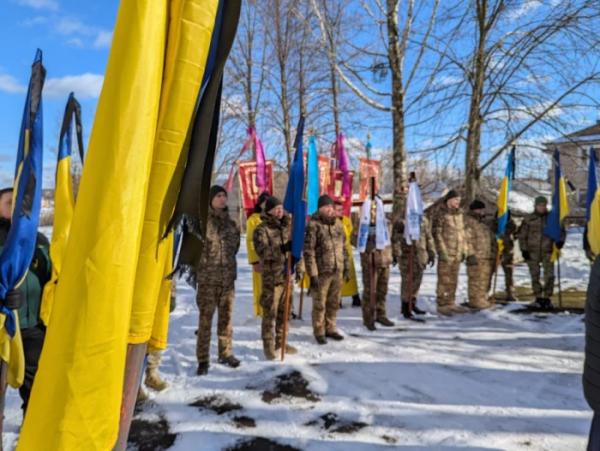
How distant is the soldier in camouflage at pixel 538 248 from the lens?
8328mm

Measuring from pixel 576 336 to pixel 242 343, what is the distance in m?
5.09

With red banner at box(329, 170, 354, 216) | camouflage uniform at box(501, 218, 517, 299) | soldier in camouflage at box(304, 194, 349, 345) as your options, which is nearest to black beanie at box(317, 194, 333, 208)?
soldier in camouflage at box(304, 194, 349, 345)

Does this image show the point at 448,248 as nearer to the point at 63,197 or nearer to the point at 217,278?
the point at 217,278

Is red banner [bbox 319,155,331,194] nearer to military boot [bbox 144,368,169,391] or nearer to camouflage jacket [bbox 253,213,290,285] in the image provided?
camouflage jacket [bbox 253,213,290,285]

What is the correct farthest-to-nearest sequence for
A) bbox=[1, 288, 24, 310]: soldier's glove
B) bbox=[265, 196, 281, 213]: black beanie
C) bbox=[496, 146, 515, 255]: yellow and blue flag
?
bbox=[496, 146, 515, 255]: yellow and blue flag
bbox=[265, 196, 281, 213]: black beanie
bbox=[1, 288, 24, 310]: soldier's glove

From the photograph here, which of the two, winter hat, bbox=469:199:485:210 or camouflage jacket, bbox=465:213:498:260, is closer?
camouflage jacket, bbox=465:213:498:260

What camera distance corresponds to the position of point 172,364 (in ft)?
17.2

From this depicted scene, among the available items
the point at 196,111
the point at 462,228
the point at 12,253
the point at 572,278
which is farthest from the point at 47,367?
the point at 572,278

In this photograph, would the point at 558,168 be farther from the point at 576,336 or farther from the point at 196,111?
the point at 196,111

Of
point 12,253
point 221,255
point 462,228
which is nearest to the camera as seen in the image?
point 12,253

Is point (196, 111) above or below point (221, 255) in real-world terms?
above

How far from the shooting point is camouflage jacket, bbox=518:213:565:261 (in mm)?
8484

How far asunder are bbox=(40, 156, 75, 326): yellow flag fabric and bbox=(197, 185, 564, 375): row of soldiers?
5.66 ft

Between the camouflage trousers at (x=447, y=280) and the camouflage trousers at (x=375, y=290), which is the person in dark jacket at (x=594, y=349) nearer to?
the camouflage trousers at (x=375, y=290)
